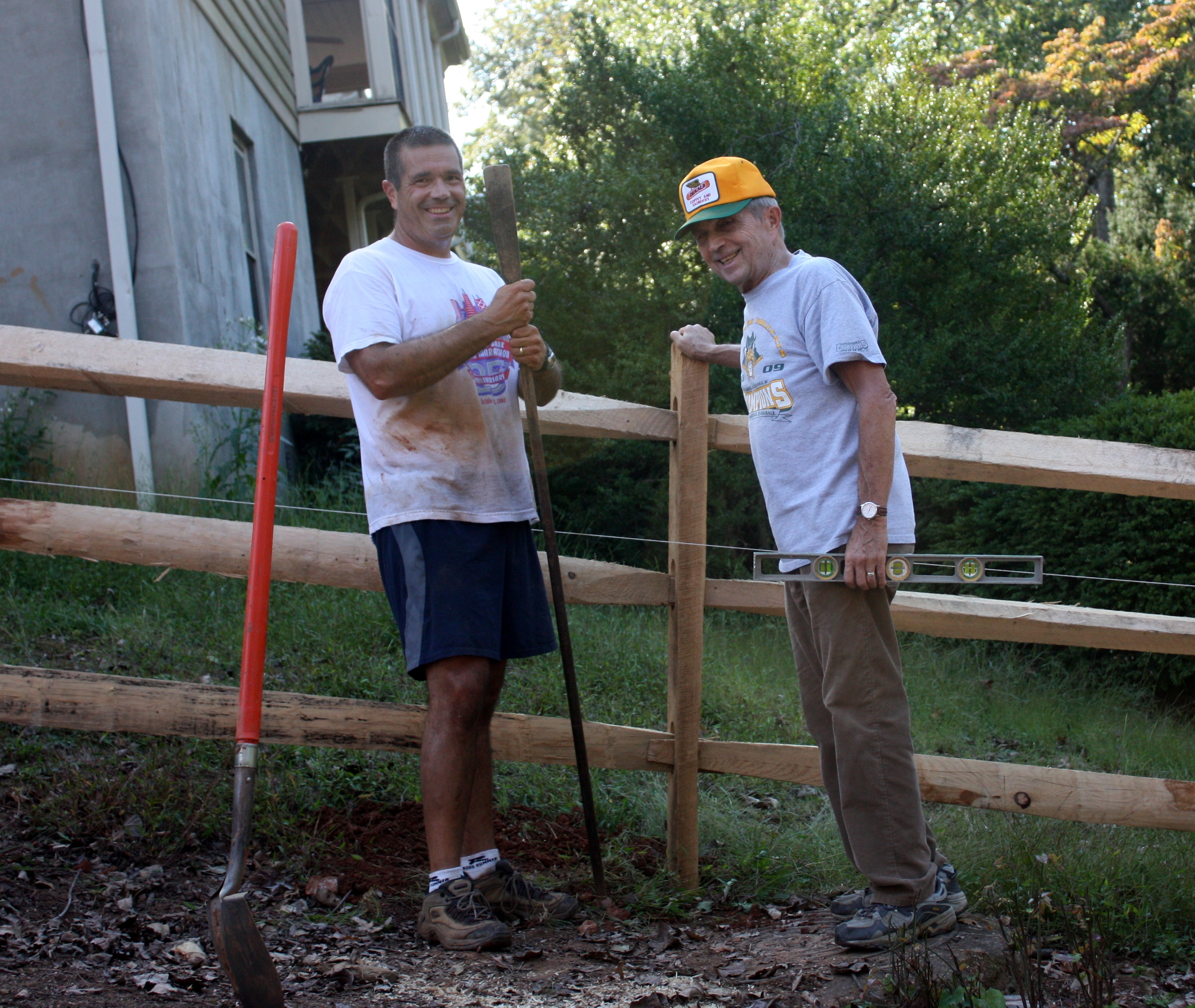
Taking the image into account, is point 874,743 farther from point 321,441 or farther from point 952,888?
point 321,441

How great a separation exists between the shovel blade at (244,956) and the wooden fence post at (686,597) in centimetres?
135

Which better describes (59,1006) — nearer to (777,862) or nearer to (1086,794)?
(777,862)

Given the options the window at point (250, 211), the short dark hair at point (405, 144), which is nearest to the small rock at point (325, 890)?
the short dark hair at point (405, 144)

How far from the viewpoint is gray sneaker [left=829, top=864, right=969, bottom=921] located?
2.81m

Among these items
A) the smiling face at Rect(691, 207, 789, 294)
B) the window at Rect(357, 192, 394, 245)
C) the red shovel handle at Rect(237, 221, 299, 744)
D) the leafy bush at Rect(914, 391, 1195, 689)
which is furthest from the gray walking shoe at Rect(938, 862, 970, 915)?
the window at Rect(357, 192, 394, 245)

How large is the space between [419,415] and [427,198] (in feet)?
1.96

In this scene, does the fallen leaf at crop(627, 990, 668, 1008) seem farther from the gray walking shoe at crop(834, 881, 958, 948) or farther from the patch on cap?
the patch on cap

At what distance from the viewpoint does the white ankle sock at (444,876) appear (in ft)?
9.13

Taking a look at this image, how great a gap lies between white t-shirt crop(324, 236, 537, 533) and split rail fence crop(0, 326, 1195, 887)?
242mm

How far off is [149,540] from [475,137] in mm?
28514

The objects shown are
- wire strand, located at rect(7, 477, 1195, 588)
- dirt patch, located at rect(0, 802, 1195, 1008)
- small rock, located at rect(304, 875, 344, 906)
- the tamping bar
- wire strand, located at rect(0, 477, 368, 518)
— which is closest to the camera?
dirt patch, located at rect(0, 802, 1195, 1008)

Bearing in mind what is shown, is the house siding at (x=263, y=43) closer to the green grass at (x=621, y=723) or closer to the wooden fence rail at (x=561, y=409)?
the green grass at (x=621, y=723)

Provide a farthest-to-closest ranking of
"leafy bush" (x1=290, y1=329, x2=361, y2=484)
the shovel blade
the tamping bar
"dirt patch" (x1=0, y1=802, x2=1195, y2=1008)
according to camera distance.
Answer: "leafy bush" (x1=290, y1=329, x2=361, y2=484) < the tamping bar < "dirt patch" (x1=0, y1=802, x2=1195, y2=1008) < the shovel blade

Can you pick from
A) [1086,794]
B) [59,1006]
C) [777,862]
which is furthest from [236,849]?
[1086,794]
